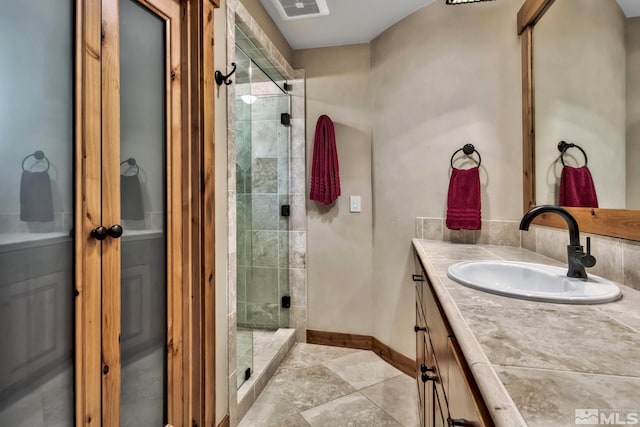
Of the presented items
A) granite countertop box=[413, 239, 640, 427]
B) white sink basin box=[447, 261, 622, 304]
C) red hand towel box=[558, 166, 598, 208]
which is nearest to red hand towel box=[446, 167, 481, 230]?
red hand towel box=[558, 166, 598, 208]

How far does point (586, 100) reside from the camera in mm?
1237

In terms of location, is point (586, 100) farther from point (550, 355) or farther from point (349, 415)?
point (349, 415)

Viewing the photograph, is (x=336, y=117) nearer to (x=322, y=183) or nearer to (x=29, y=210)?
(x=322, y=183)

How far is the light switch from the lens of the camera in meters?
2.47

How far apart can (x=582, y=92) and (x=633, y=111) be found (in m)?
0.37

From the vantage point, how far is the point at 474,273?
1216 mm

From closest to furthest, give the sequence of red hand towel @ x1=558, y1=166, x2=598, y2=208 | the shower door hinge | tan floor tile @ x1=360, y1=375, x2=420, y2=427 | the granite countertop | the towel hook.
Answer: the granite countertop
red hand towel @ x1=558, y1=166, x2=598, y2=208
the towel hook
tan floor tile @ x1=360, y1=375, x2=420, y2=427
the shower door hinge

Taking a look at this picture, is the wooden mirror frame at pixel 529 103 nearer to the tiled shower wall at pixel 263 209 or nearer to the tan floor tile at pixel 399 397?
the tan floor tile at pixel 399 397

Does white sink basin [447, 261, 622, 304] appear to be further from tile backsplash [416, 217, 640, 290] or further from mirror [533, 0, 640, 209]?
mirror [533, 0, 640, 209]

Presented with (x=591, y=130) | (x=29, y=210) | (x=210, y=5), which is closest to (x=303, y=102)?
(x=210, y=5)

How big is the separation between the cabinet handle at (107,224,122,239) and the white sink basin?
43.0 inches

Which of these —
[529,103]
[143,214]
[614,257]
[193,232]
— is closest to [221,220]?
[193,232]

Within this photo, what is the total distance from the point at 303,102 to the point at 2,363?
2.31 meters

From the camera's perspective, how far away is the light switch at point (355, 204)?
247 centimetres
